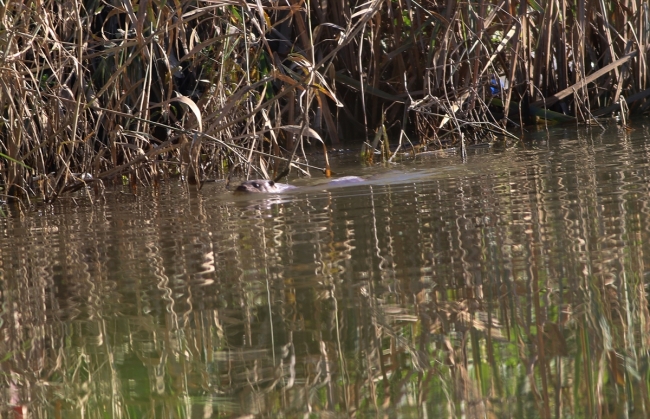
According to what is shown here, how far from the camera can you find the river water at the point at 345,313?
4.89ft

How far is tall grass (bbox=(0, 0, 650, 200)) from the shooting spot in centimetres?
481

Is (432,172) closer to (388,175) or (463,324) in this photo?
(388,175)

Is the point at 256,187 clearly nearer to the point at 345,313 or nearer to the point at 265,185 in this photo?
the point at 265,185

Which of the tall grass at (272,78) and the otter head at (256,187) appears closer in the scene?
the tall grass at (272,78)

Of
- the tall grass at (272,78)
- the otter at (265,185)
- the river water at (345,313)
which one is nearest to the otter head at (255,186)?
the otter at (265,185)

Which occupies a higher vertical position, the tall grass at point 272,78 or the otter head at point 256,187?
the tall grass at point 272,78

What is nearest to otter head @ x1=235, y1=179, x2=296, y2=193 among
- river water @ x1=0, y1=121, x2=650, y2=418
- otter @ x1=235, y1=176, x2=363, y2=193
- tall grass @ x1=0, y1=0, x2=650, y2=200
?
otter @ x1=235, y1=176, x2=363, y2=193

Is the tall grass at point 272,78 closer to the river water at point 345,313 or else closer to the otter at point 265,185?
the otter at point 265,185

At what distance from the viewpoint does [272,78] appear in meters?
4.72

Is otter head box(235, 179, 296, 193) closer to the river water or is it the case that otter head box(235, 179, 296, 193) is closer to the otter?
the otter

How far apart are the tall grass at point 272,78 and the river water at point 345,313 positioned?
3.92 feet

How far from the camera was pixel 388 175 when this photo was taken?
5566 mm

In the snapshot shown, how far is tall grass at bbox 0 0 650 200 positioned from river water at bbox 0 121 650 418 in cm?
119

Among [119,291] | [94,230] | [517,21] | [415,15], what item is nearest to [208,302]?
[119,291]
